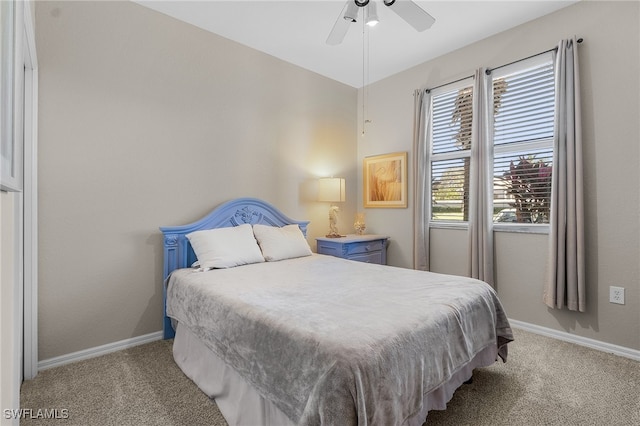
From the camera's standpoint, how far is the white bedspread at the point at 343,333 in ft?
3.66

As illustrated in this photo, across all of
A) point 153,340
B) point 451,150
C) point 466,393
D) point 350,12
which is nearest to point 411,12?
point 350,12

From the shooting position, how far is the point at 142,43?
8.54 ft

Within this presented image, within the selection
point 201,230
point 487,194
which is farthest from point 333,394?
point 487,194

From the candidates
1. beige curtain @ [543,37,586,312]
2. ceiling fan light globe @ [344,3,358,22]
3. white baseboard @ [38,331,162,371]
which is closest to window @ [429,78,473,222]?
beige curtain @ [543,37,586,312]

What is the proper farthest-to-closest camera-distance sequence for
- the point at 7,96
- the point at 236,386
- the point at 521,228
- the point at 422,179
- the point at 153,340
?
the point at 422,179, the point at 521,228, the point at 153,340, the point at 236,386, the point at 7,96

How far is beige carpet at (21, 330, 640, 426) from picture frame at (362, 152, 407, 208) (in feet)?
6.66

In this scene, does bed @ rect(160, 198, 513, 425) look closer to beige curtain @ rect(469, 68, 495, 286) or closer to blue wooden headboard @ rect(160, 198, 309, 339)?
blue wooden headboard @ rect(160, 198, 309, 339)

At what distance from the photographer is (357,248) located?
3549 mm

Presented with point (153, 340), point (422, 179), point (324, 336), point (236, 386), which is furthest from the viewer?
point (422, 179)

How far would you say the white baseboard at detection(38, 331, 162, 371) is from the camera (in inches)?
86.2

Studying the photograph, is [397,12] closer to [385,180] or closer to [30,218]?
[385,180]

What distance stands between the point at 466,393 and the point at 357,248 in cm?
187

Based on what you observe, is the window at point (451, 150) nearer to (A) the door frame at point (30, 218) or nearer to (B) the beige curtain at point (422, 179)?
(B) the beige curtain at point (422, 179)

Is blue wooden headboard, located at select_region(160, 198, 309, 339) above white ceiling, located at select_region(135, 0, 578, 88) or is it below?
below
